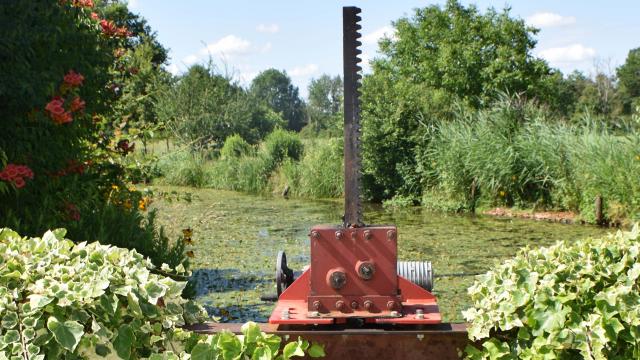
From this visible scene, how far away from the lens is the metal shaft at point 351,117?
3232mm

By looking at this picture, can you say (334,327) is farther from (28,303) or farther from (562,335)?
(28,303)

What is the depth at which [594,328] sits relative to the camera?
8.93 ft

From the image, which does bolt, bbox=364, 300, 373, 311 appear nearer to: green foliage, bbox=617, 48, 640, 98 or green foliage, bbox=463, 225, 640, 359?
green foliage, bbox=463, 225, 640, 359

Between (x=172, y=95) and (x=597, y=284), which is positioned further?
(x=172, y=95)

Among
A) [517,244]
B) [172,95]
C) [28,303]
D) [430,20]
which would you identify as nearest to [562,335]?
[28,303]

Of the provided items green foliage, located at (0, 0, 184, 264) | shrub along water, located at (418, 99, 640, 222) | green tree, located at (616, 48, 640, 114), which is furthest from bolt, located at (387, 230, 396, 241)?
green tree, located at (616, 48, 640, 114)

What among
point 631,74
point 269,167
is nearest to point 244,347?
point 269,167

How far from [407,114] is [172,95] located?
11505 mm

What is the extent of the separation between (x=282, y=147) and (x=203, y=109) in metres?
6.09

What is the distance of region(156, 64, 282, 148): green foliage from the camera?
87.9ft

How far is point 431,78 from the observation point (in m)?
28.7

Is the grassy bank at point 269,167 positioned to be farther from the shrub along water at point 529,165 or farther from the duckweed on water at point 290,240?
the shrub along water at point 529,165

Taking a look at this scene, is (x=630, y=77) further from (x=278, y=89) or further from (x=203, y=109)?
(x=203, y=109)

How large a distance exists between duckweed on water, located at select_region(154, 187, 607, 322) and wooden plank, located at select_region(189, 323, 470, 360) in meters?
3.29
